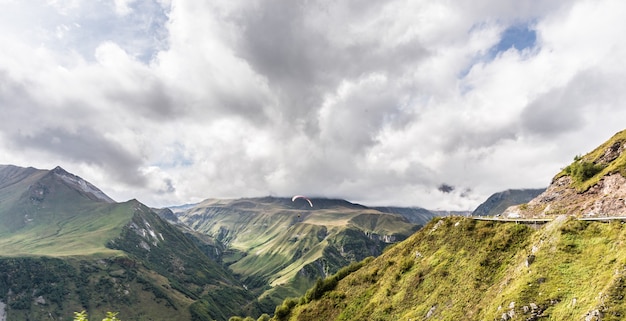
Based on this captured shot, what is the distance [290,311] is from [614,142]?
436ft

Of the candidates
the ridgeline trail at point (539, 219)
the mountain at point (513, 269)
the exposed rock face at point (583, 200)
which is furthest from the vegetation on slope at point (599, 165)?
the ridgeline trail at point (539, 219)

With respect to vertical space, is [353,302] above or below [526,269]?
below

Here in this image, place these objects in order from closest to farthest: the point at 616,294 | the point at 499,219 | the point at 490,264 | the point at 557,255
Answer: the point at 616,294 → the point at 557,255 → the point at 490,264 → the point at 499,219

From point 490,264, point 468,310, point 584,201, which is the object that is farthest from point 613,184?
point 468,310

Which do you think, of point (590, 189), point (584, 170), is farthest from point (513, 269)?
point (584, 170)

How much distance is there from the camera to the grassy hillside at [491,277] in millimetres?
47656

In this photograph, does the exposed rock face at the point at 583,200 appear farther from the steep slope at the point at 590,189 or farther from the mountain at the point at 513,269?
the mountain at the point at 513,269

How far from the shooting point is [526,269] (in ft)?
192

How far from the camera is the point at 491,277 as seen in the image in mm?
67688

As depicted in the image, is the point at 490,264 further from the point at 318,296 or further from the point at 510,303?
the point at 318,296

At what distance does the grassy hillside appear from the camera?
1876 inches

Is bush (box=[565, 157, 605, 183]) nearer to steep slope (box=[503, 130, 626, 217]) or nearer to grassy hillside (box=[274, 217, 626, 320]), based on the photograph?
steep slope (box=[503, 130, 626, 217])

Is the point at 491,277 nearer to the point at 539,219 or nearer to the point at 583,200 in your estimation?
the point at 539,219

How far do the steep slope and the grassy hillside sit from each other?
68.8 feet
